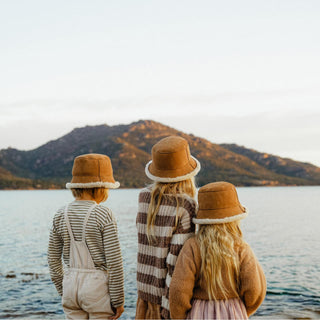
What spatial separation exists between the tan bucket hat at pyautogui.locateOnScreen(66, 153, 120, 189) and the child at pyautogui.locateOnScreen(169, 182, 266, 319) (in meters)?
0.93

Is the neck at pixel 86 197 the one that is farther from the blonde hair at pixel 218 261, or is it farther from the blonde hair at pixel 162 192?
the blonde hair at pixel 218 261

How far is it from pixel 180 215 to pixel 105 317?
44.3 inches

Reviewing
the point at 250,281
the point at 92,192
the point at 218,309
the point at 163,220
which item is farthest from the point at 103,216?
the point at 250,281

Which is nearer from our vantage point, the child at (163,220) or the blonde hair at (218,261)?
the blonde hair at (218,261)

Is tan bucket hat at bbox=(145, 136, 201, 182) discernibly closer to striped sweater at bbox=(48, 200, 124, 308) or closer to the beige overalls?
striped sweater at bbox=(48, 200, 124, 308)

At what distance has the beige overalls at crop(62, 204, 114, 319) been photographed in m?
3.35

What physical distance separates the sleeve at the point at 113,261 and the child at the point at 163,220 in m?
0.18

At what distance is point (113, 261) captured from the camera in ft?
11.1

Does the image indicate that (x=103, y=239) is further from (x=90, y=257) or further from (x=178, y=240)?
(x=178, y=240)

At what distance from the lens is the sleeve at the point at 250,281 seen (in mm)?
2912

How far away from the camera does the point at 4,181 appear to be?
17838 cm

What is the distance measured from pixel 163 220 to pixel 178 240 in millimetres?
193

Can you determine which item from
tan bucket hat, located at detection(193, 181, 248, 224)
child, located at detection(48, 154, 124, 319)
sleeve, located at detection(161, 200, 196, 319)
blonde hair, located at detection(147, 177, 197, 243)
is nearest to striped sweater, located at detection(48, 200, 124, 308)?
child, located at detection(48, 154, 124, 319)

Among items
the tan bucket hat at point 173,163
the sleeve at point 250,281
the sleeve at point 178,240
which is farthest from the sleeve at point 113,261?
the sleeve at point 250,281
